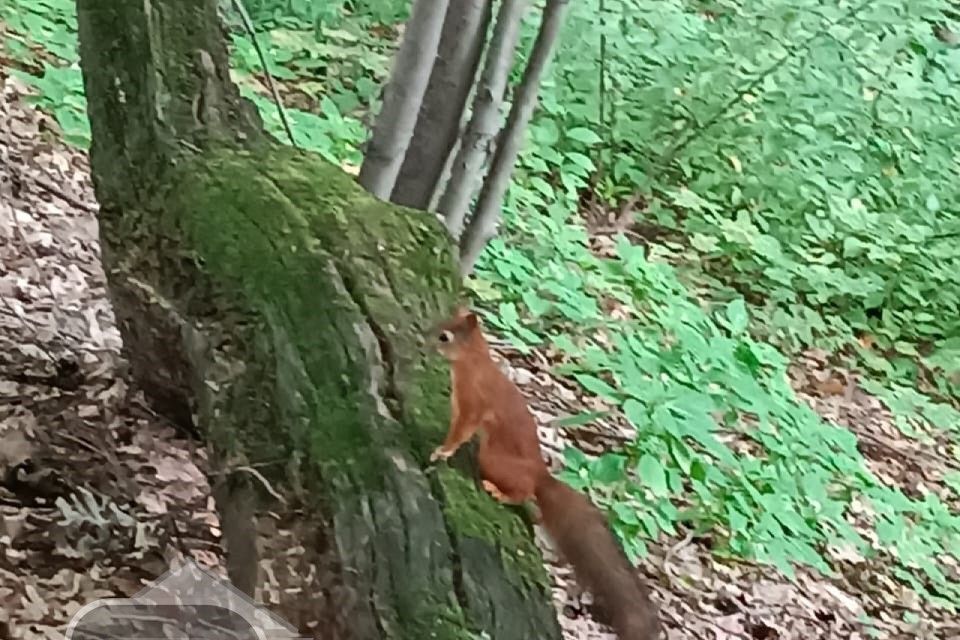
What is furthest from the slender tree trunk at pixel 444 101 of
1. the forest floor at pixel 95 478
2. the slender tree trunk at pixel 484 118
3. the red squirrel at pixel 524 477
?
the red squirrel at pixel 524 477

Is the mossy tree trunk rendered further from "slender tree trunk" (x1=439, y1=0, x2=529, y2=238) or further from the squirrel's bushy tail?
"slender tree trunk" (x1=439, y1=0, x2=529, y2=238)

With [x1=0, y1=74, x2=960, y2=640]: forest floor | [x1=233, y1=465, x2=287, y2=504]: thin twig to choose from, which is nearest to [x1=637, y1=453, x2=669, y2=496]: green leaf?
[x1=0, y1=74, x2=960, y2=640]: forest floor

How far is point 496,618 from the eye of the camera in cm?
195

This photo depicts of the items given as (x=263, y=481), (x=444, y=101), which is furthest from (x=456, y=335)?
(x=444, y=101)

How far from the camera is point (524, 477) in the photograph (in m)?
2.29

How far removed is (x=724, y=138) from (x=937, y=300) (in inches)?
63.7

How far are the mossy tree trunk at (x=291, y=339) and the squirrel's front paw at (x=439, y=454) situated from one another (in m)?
0.02

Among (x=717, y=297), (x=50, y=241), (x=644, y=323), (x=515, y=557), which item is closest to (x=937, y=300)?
(x=717, y=297)

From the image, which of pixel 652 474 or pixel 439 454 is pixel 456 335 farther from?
pixel 652 474

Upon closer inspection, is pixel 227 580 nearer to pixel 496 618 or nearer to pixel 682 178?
pixel 496 618

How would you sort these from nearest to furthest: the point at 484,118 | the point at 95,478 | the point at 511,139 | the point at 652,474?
the point at 95,478 → the point at 652,474 → the point at 484,118 → the point at 511,139

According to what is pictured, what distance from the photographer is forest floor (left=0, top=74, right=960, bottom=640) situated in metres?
2.61

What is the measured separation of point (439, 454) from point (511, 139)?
86.5 inches

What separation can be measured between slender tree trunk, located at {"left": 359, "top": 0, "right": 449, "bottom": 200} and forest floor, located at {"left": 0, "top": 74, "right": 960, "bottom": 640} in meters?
0.98
